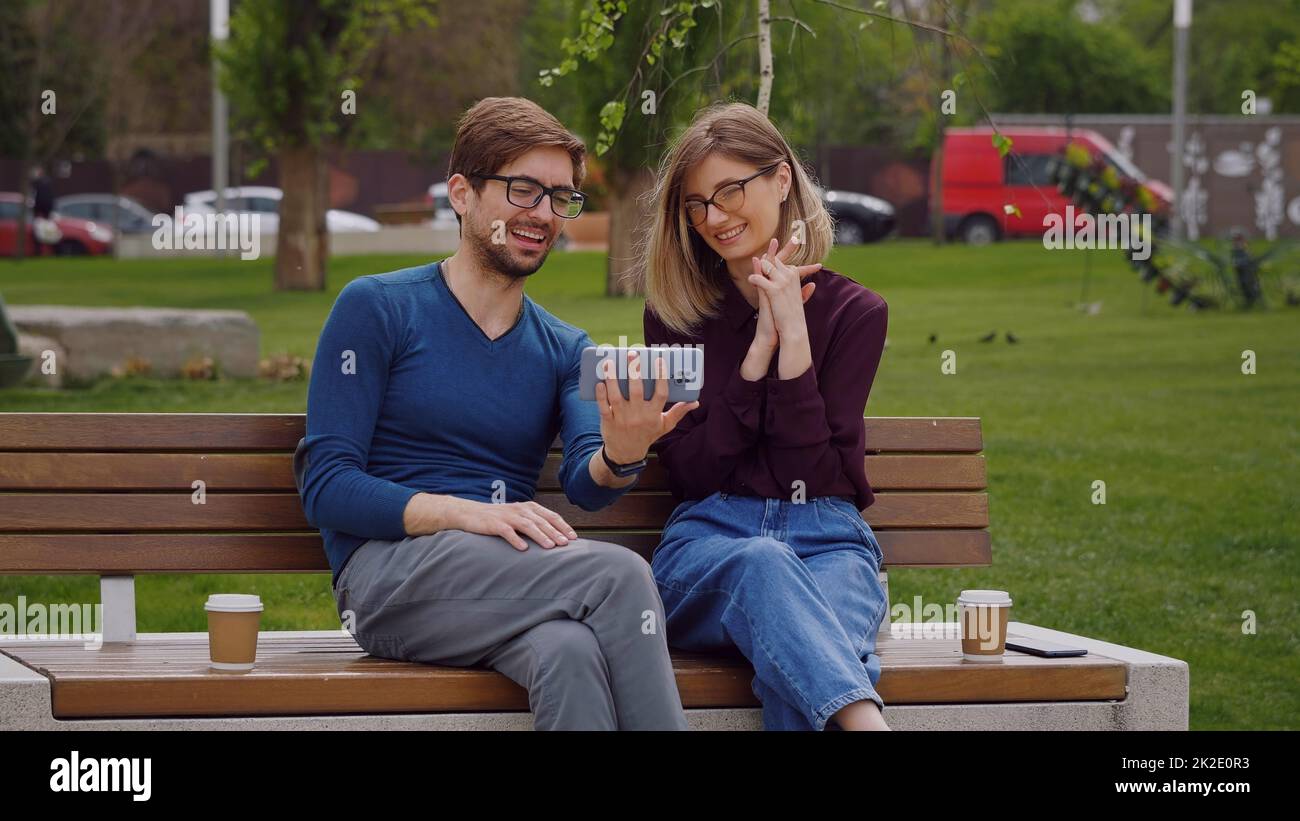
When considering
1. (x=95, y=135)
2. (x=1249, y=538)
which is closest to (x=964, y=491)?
(x=1249, y=538)

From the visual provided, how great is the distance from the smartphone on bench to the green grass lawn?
2.52 meters

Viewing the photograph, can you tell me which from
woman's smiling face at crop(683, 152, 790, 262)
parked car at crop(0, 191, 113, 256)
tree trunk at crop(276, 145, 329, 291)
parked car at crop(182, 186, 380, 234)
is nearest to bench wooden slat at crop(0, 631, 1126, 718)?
woman's smiling face at crop(683, 152, 790, 262)

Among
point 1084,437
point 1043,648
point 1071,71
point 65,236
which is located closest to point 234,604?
point 1043,648

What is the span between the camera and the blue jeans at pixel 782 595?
11.2 feet

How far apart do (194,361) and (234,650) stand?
9017 millimetres

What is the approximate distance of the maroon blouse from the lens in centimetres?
384

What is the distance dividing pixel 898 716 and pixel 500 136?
157 centimetres

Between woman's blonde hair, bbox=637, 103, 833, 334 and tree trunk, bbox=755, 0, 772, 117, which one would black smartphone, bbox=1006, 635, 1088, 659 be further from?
tree trunk, bbox=755, 0, 772, 117

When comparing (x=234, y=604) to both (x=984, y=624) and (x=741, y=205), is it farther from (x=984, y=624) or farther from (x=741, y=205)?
Answer: (x=984, y=624)

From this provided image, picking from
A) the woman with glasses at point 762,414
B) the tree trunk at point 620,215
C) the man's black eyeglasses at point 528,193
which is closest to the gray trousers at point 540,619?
the woman with glasses at point 762,414

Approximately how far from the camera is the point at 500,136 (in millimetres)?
3852

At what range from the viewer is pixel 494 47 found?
2891cm

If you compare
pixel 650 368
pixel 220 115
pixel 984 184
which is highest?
pixel 220 115

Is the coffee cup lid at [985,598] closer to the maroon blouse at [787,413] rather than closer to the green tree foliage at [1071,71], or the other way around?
the maroon blouse at [787,413]
